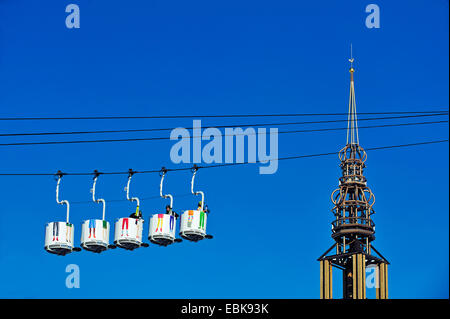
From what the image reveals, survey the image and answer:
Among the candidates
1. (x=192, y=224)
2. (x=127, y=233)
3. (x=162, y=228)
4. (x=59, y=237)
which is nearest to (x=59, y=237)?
(x=59, y=237)

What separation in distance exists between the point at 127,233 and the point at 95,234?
81.6 inches

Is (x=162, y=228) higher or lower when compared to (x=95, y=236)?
higher

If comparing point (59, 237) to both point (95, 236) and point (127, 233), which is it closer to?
point (95, 236)

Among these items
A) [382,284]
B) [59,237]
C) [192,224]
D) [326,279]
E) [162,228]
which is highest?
[326,279]

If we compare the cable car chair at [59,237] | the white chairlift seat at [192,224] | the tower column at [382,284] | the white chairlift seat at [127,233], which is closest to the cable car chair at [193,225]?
the white chairlift seat at [192,224]

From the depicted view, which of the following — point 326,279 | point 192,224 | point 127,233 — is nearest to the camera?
point 192,224

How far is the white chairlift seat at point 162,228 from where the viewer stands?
7812 centimetres

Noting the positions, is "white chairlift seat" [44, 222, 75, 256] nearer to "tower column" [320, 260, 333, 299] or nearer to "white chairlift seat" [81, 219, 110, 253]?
"white chairlift seat" [81, 219, 110, 253]

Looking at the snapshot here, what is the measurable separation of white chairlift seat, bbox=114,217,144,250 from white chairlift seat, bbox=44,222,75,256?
2.99 m

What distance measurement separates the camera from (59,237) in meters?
79.1

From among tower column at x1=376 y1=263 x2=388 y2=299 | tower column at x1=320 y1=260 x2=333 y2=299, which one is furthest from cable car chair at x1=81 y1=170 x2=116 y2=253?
tower column at x1=376 y1=263 x2=388 y2=299
